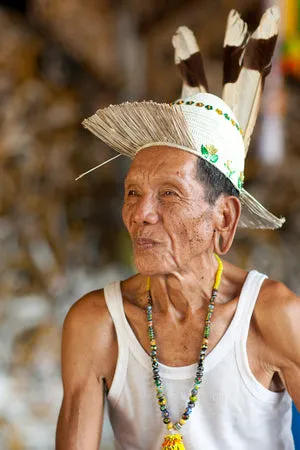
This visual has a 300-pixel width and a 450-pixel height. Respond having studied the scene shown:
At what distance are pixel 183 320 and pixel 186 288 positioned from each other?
0.07 m

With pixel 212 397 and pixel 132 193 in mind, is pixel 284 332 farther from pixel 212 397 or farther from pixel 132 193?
pixel 132 193

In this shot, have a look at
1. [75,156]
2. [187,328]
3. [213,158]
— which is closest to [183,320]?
[187,328]

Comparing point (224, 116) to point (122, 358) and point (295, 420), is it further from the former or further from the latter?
point (295, 420)

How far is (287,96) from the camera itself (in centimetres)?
347

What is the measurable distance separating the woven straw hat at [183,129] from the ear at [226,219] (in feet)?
0.13

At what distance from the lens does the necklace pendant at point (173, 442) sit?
139cm

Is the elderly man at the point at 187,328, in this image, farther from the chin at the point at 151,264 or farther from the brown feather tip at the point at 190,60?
the brown feather tip at the point at 190,60

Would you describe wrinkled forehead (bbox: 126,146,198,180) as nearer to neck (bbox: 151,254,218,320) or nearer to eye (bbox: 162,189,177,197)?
eye (bbox: 162,189,177,197)

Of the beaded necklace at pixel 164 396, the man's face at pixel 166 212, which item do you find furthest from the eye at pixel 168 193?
the beaded necklace at pixel 164 396

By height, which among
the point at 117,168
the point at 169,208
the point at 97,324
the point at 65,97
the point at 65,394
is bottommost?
the point at 65,394

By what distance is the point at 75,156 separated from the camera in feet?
12.1

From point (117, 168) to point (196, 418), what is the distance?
8.06ft

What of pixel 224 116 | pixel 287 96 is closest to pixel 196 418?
pixel 224 116

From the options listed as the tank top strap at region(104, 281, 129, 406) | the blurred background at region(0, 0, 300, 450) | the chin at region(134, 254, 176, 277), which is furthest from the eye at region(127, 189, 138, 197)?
the blurred background at region(0, 0, 300, 450)
